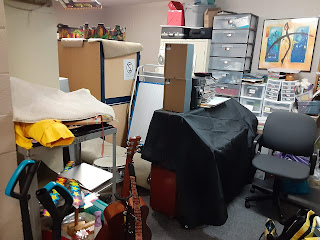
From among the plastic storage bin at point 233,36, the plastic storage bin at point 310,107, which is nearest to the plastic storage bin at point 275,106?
the plastic storage bin at point 310,107

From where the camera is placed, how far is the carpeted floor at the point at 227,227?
78.5 inches

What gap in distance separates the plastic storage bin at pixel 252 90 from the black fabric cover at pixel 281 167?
51.7 inches

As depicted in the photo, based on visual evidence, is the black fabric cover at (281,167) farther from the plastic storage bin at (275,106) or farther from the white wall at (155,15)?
the white wall at (155,15)

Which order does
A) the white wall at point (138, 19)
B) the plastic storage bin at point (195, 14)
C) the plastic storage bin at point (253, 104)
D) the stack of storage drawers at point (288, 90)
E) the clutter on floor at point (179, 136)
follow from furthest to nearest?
the white wall at point (138, 19)
the plastic storage bin at point (195, 14)
the plastic storage bin at point (253, 104)
the stack of storage drawers at point (288, 90)
the clutter on floor at point (179, 136)

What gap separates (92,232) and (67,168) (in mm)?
540

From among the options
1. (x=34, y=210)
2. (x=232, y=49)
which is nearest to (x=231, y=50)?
(x=232, y=49)

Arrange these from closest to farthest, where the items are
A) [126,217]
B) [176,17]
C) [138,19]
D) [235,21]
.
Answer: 1. [126,217]
2. [235,21]
3. [176,17]
4. [138,19]

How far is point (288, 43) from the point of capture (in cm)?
356

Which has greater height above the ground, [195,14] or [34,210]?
[195,14]

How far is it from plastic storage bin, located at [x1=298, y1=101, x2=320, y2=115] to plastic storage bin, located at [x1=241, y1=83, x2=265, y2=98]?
0.52 metres

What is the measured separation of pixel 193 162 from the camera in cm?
189

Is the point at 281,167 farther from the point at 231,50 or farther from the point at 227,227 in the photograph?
the point at 231,50

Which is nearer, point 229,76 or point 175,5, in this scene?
point 229,76

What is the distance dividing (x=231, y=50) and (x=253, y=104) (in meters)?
0.85
